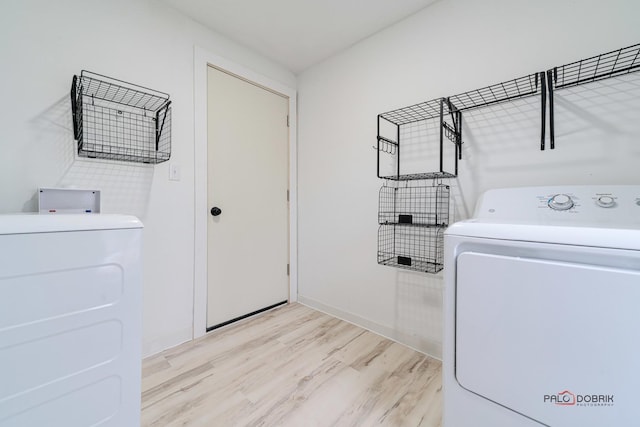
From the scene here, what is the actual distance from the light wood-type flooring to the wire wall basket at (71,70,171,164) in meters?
1.32

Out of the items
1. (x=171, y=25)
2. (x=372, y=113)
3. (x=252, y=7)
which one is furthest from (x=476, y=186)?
(x=171, y=25)

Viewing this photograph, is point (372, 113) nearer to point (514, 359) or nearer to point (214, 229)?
point (214, 229)

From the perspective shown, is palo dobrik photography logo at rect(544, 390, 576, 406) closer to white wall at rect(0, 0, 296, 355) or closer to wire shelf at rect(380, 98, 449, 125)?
wire shelf at rect(380, 98, 449, 125)

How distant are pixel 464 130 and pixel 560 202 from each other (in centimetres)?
67

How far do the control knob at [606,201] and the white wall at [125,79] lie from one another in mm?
2254

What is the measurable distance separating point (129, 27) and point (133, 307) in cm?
171

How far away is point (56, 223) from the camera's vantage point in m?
0.82

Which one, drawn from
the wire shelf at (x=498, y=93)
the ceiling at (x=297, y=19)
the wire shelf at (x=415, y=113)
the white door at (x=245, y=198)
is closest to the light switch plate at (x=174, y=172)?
the white door at (x=245, y=198)

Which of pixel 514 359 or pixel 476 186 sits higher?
pixel 476 186

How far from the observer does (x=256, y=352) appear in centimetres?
168

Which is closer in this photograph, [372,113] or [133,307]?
[133,307]

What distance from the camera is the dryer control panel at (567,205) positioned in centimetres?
99

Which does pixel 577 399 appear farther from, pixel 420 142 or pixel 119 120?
pixel 119 120

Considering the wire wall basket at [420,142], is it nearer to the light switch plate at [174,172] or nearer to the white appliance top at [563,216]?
the white appliance top at [563,216]
